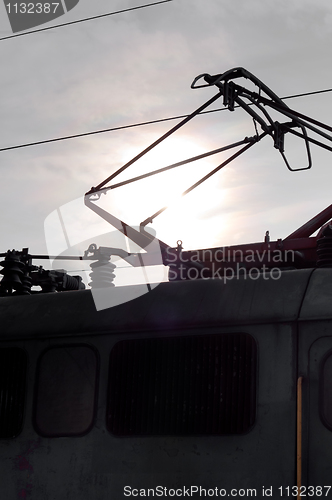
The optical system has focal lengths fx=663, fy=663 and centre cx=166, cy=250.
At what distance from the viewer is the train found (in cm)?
536

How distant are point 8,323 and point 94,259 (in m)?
1.27

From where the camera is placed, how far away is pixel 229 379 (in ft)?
18.8

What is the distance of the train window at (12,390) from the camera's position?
6.42m

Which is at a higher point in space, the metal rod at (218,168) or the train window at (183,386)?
the metal rod at (218,168)

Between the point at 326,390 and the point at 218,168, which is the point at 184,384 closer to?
the point at 326,390

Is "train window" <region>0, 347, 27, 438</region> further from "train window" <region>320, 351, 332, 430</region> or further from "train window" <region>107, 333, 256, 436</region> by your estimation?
"train window" <region>320, 351, 332, 430</region>

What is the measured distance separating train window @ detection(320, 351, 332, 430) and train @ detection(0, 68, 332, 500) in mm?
11

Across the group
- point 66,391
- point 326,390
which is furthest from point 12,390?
point 326,390

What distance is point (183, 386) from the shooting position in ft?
19.3

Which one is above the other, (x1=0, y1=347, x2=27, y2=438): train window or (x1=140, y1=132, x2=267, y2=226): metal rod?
(x1=140, y1=132, x2=267, y2=226): metal rod

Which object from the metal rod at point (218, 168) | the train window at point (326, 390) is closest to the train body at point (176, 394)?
the train window at point (326, 390)

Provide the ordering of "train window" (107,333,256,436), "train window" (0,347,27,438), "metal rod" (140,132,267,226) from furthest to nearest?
1. "metal rod" (140,132,267,226)
2. "train window" (0,347,27,438)
3. "train window" (107,333,256,436)

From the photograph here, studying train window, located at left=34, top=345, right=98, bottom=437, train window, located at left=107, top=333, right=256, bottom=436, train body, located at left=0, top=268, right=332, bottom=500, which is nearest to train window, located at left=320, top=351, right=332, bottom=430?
train body, located at left=0, top=268, right=332, bottom=500

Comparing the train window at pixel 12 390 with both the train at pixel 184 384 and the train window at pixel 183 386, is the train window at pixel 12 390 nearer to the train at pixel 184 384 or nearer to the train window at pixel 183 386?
the train at pixel 184 384
